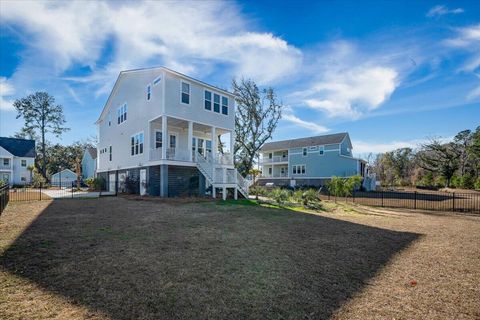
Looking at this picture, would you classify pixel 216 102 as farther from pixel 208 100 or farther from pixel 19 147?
pixel 19 147

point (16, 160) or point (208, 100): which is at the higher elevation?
point (208, 100)

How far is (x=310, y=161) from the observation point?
40562 mm

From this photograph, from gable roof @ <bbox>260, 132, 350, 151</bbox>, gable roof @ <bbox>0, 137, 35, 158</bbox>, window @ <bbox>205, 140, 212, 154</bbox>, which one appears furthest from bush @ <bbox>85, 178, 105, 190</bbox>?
gable roof @ <bbox>260, 132, 350, 151</bbox>

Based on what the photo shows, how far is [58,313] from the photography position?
2793 mm

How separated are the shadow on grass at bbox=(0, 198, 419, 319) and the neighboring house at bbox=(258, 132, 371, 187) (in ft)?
100

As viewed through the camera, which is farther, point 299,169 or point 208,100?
point 299,169

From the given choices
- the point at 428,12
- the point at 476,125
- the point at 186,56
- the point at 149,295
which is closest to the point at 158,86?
the point at 186,56

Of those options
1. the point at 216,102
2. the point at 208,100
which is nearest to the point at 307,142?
the point at 216,102

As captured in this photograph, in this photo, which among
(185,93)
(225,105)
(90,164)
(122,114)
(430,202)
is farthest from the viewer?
(90,164)

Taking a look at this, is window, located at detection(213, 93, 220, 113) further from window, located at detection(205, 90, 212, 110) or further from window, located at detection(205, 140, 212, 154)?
window, located at detection(205, 140, 212, 154)

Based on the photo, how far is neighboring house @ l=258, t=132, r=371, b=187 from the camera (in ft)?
121

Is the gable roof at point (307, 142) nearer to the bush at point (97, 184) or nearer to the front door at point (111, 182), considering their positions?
the front door at point (111, 182)

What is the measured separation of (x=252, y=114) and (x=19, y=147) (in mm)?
40523

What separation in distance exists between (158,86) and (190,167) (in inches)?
238
